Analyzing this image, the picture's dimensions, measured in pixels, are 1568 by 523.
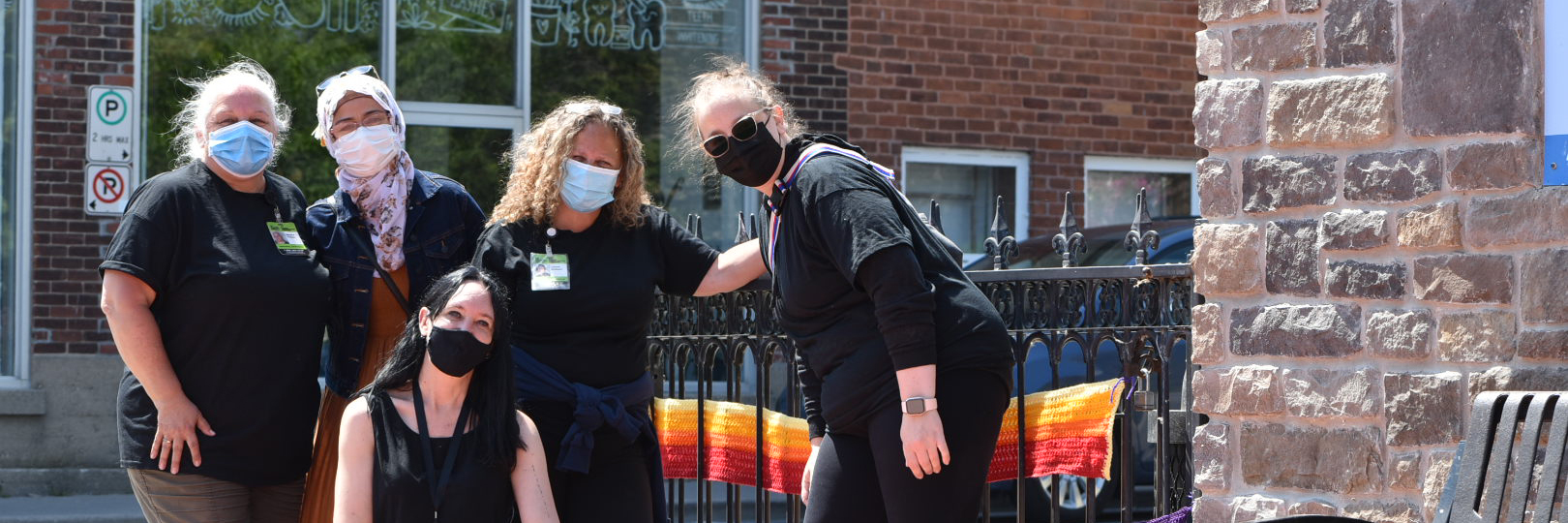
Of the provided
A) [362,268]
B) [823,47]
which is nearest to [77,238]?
[823,47]

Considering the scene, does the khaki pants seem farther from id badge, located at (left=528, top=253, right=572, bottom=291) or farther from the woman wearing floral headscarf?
id badge, located at (left=528, top=253, right=572, bottom=291)

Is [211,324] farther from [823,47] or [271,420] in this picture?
[823,47]

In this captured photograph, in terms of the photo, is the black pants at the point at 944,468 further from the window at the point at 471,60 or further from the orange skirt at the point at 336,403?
the window at the point at 471,60

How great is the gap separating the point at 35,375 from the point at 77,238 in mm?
779

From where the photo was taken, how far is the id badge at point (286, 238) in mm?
4242

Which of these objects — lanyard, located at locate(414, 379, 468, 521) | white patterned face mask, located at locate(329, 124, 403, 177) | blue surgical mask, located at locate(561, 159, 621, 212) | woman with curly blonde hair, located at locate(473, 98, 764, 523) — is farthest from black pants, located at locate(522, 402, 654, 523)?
white patterned face mask, located at locate(329, 124, 403, 177)

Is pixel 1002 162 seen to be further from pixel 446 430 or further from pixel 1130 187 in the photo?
pixel 446 430

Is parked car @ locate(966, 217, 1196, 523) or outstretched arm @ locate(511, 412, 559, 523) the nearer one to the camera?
outstretched arm @ locate(511, 412, 559, 523)

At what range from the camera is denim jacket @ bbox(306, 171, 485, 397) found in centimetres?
434

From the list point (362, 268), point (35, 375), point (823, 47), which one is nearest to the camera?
point (362, 268)

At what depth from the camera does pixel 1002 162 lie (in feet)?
37.6

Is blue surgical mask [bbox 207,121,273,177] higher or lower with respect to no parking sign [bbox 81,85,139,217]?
lower

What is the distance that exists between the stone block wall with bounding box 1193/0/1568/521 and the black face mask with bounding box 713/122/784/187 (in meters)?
1.13

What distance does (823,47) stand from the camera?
1081 centimetres
